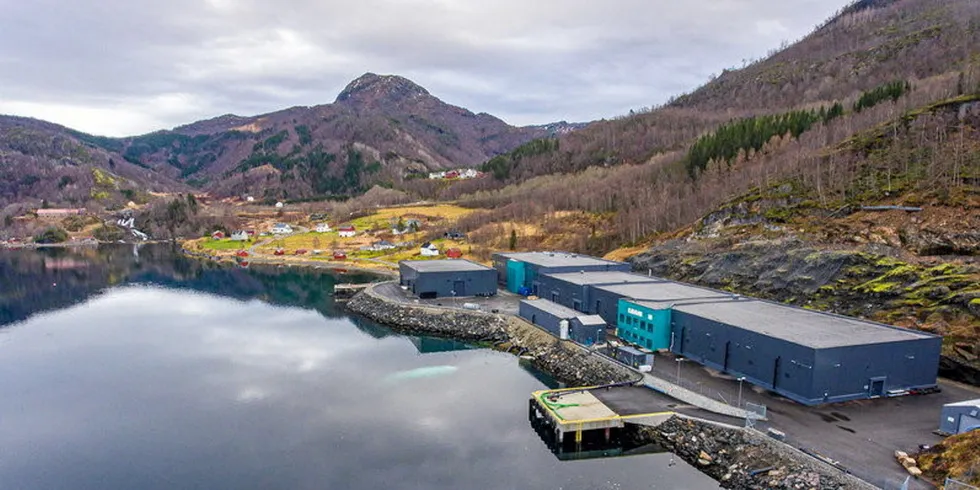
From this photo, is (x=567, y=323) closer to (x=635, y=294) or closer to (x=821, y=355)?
(x=635, y=294)

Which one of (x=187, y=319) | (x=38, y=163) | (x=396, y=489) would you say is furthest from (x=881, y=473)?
(x=38, y=163)

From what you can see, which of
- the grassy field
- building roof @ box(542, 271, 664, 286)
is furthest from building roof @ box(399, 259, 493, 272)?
the grassy field

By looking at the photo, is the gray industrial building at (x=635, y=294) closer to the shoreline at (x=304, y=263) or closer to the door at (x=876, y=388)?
the door at (x=876, y=388)

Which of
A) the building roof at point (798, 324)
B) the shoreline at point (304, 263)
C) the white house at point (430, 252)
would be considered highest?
the building roof at point (798, 324)

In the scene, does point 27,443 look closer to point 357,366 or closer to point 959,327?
point 357,366

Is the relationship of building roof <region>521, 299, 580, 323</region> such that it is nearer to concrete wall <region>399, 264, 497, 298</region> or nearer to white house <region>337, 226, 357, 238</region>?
concrete wall <region>399, 264, 497, 298</region>

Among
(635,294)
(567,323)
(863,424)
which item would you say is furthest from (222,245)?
(863,424)

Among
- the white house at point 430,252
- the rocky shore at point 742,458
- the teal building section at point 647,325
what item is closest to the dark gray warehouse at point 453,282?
the teal building section at point 647,325
